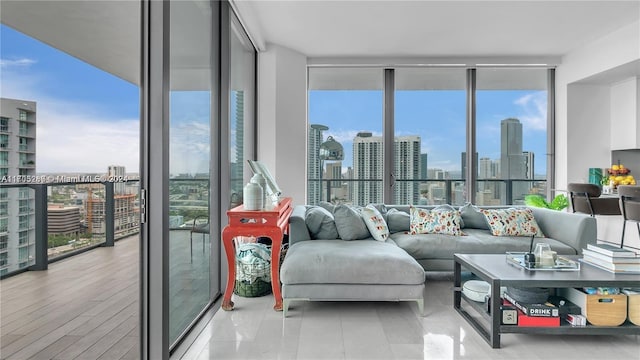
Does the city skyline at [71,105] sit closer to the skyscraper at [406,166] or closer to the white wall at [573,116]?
the skyscraper at [406,166]

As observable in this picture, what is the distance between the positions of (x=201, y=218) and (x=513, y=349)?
2.27m

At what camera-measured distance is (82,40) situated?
4.95 feet

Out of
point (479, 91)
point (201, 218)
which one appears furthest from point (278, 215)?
point (479, 91)

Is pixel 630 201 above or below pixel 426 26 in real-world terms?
below

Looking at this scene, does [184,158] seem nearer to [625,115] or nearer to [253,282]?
[253,282]

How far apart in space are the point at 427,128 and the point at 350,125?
1.20 m

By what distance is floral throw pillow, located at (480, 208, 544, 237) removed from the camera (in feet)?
12.9

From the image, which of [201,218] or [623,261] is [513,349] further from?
[201,218]

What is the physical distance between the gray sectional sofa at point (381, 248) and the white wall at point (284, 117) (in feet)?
4.35

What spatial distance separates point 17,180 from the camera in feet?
3.90

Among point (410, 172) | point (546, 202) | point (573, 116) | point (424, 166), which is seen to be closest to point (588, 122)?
point (573, 116)

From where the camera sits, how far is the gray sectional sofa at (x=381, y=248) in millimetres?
2881

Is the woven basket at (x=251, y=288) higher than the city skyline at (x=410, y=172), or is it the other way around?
the city skyline at (x=410, y=172)

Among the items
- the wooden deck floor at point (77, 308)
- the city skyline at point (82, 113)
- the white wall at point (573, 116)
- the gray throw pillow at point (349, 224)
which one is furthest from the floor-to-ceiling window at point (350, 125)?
the wooden deck floor at point (77, 308)
